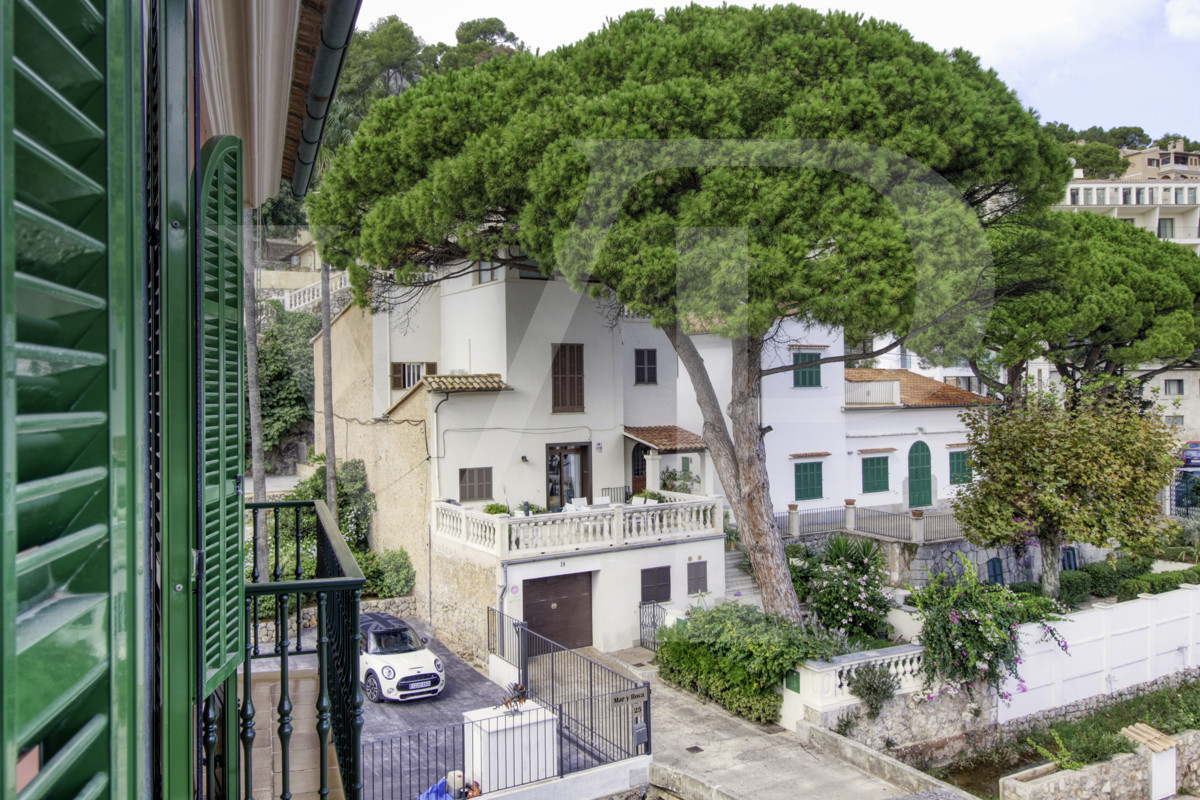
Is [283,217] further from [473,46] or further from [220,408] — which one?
[220,408]

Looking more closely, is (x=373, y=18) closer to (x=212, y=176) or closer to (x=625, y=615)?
(x=625, y=615)

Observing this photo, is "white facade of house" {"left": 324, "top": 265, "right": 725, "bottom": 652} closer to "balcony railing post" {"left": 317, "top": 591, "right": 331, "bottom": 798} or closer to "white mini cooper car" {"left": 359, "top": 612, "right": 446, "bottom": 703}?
"white mini cooper car" {"left": 359, "top": 612, "right": 446, "bottom": 703}

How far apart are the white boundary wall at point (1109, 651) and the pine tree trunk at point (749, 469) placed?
3340 mm

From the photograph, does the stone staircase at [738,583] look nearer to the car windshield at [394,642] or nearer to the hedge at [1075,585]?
the hedge at [1075,585]

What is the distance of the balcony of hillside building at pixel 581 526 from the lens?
45.7 feet

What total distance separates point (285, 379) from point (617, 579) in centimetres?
1180

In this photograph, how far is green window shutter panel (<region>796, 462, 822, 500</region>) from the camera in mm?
19562

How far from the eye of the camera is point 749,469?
42.7 ft

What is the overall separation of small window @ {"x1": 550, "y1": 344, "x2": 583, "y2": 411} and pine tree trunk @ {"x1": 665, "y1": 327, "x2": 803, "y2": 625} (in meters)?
4.19

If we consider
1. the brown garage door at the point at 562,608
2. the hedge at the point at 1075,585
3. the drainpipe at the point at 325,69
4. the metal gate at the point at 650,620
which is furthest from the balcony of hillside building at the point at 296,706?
the hedge at the point at 1075,585

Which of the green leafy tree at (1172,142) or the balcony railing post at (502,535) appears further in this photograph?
the green leafy tree at (1172,142)

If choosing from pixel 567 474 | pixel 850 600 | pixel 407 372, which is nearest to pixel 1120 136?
pixel 567 474

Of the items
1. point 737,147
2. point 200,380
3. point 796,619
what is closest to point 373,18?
point 737,147

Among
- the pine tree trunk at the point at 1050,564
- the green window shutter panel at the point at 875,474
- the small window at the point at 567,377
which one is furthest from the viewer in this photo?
the green window shutter panel at the point at 875,474
